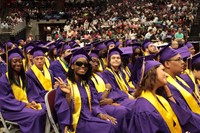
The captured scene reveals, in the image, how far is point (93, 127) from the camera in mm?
4559

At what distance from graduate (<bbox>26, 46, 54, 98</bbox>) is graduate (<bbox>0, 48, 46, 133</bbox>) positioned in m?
0.46

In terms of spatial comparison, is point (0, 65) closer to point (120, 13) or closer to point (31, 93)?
point (31, 93)

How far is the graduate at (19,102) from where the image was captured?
538 cm

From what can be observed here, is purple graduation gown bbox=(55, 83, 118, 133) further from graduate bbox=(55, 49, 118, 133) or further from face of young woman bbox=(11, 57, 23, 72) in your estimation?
face of young woman bbox=(11, 57, 23, 72)

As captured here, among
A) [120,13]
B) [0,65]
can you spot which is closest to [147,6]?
[120,13]

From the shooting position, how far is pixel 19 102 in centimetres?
553

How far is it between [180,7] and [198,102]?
68.4ft

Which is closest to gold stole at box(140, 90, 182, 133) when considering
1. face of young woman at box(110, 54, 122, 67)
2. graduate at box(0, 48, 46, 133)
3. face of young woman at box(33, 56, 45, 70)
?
graduate at box(0, 48, 46, 133)

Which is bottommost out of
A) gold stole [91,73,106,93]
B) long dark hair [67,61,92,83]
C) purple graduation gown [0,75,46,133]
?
purple graduation gown [0,75,46,133]

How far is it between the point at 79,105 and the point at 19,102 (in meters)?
1.29

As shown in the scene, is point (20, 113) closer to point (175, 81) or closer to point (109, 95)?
point (109, 95)

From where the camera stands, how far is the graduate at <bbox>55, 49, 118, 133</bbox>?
4465 mm

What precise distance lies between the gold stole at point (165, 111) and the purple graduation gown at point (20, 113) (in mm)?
2078

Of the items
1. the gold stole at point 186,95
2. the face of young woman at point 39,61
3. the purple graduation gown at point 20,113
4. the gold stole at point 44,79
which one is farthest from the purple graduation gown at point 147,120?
the face of young woman at point 39,61
